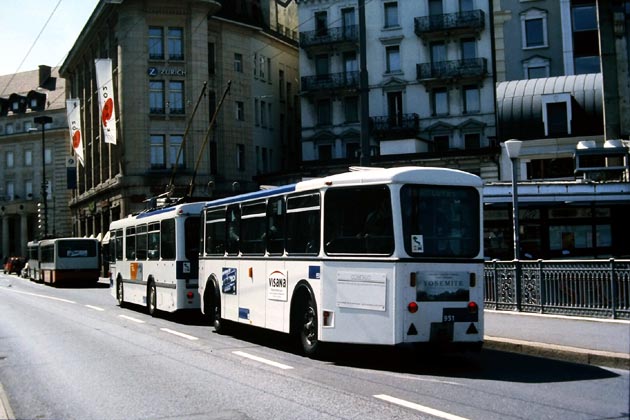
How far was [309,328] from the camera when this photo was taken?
12.8 m

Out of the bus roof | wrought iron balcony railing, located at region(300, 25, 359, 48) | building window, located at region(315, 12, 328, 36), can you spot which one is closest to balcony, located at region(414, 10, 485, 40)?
wrought iron balcony railing, located at region(300, 25, 359, 48)

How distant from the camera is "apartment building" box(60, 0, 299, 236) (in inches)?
2046

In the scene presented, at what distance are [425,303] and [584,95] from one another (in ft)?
112

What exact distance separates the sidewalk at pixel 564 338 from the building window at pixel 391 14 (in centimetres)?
3990

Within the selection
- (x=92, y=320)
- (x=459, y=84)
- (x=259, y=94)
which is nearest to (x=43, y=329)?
(x=92, y=320)

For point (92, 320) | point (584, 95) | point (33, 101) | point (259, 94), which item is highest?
point (33, 101)

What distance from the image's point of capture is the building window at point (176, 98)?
174 ft

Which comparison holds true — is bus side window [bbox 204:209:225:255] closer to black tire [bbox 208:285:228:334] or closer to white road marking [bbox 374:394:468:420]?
black tire [bbox 208:285:228:334]

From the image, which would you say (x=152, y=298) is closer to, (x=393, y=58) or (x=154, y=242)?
(x=154, y=242)

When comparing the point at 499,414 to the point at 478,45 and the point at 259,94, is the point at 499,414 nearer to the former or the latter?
the point at 478,45

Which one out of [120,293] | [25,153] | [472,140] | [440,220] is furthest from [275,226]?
[25,153]

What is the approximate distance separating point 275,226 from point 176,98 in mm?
40846

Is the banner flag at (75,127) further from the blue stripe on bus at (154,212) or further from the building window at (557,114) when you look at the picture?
the building window at (557,114)

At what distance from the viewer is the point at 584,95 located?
138 feet
